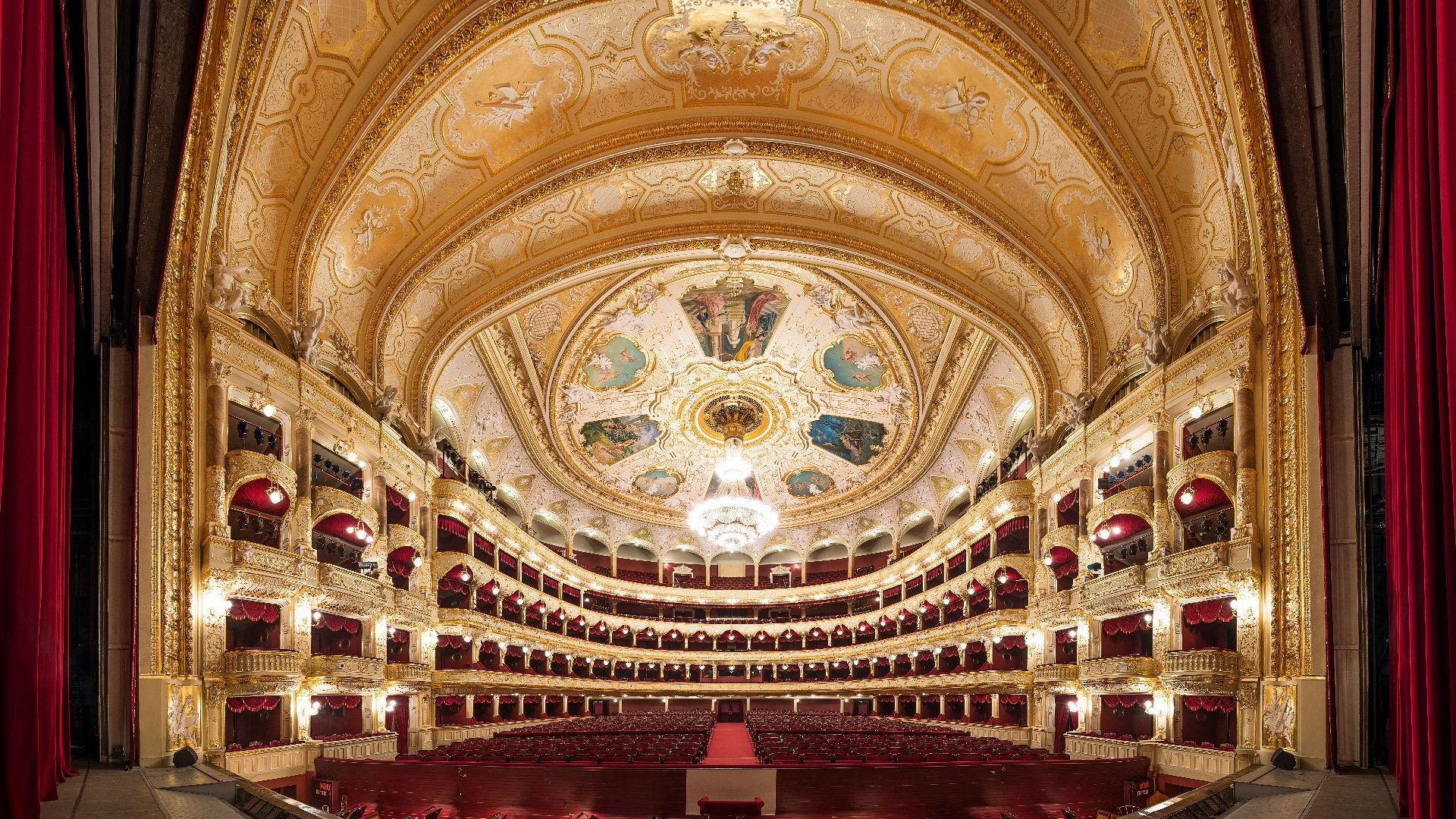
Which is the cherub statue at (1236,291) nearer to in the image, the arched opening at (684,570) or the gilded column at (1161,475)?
the gilded column at (1161,475)

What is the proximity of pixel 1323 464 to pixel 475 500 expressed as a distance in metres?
20.8

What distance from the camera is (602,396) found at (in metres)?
33.0

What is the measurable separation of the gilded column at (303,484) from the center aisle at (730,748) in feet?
26.7

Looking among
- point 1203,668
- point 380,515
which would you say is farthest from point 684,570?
point 1203,668

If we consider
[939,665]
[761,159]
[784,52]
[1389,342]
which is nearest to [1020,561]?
[939,665]

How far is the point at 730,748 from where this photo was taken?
872 inches

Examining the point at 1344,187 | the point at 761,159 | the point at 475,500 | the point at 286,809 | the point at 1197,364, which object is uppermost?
the point at 761,159

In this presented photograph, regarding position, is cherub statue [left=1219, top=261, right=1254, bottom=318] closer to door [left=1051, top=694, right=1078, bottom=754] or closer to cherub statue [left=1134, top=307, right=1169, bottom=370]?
cherub statue [left=1134, top=307, right=1169, bottom=370]

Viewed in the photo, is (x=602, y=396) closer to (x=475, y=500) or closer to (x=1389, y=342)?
(x=475, y=500)

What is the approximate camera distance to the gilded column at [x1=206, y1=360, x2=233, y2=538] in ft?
44.5

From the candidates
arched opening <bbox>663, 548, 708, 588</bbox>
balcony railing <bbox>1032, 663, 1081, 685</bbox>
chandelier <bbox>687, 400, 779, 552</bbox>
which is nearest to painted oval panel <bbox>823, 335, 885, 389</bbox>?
chandelier <bbox>687, 400, 779, 552</bbox>

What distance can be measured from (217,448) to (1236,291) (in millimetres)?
15586

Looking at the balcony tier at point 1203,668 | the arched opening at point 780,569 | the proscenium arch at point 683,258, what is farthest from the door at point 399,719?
the arched opening at point 780,569

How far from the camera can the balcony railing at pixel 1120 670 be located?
16.2 metres
